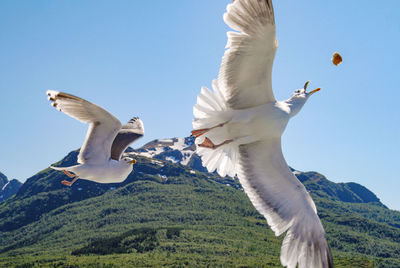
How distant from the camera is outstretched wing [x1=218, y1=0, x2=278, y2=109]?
7078 millimetres

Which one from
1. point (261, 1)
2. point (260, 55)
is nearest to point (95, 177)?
point (260, 55)

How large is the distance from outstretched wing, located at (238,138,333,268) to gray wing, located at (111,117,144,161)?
337 centimetres

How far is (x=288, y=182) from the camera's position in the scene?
8.72 m

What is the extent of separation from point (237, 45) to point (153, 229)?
158 metres

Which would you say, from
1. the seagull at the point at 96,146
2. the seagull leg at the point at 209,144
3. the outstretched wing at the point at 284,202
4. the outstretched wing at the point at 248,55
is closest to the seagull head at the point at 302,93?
the outstretched wing at the point at 248,55

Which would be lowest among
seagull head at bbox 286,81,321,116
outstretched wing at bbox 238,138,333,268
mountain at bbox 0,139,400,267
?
mountain at bbox 0,139,400,267

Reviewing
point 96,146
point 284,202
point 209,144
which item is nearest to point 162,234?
point 96,146

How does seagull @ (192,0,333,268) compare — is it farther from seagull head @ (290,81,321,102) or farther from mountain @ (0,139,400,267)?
mountain @ (0,139,400,267)

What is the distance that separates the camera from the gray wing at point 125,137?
9997 millimetres

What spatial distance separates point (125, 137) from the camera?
34.4 feet

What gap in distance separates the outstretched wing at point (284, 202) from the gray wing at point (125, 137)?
337cm

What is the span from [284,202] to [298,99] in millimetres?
2636

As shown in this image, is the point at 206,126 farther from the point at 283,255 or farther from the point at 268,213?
the point at 283,255

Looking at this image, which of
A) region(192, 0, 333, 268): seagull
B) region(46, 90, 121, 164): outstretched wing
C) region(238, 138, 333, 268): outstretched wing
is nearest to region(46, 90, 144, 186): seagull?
region(46, 90, 121, 164): outstretched wing
